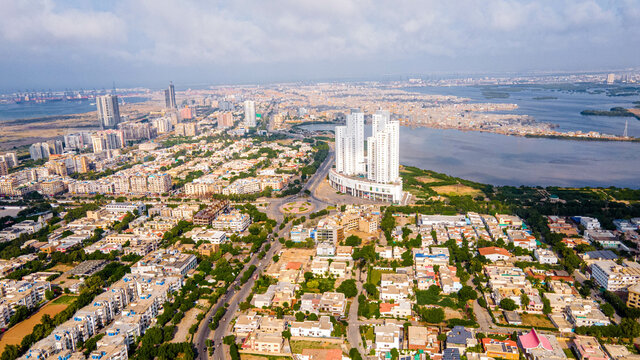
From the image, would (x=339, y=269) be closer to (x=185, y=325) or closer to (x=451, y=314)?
(x=451, y=314)

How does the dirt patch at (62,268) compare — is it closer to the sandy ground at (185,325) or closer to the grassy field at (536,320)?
the sandy ground at (185,325)

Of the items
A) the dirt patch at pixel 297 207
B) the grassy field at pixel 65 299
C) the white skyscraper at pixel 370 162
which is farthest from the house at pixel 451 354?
the white skyscraper at pixel 370 162

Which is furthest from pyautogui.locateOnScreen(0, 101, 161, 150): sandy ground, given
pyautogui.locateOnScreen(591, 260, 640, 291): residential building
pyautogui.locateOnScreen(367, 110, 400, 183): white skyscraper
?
pyautogui.locateOnScreen(591, 260, 640, 291): residential building

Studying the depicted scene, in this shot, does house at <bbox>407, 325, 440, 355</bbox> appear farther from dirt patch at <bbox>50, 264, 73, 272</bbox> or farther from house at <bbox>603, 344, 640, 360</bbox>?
dirt patch at <bbox>50, 264, 73, 272</bbox>

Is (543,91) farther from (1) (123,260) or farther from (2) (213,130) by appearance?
(1) (123,260)

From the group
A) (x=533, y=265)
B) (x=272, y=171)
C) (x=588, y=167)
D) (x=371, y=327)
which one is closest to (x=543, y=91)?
(x=588, y=167)
